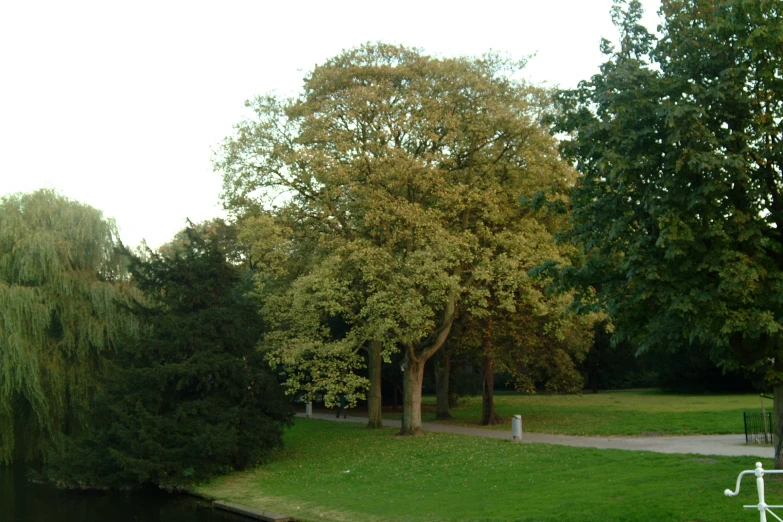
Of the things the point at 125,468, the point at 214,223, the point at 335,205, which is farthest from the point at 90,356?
the point at 214,223

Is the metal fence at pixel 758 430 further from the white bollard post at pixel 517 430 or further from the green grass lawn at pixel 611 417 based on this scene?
the white bollard post at pixel 517 430

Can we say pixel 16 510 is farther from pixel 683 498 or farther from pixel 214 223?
pixel 214 223

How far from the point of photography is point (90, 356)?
2759 cm

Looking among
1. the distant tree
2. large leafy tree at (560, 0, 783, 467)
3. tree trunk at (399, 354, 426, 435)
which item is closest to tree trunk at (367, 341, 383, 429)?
tree trunk at (399, 354, 426, 435)

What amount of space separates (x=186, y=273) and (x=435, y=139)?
979cm

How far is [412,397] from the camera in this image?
2942 centimetres

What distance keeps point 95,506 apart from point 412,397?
1225cm

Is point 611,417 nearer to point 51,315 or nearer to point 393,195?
point 393,195

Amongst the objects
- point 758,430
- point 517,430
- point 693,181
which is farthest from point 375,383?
point 693,181

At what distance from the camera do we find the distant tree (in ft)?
74.5

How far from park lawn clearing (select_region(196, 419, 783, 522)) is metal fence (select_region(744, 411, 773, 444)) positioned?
394cm

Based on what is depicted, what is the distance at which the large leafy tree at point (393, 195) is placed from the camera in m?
26.1

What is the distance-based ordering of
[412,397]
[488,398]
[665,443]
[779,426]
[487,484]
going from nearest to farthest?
[779,426] → [487,484] → [665,443] → [412,397] → [488,398]

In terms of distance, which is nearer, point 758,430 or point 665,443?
point 758,430
